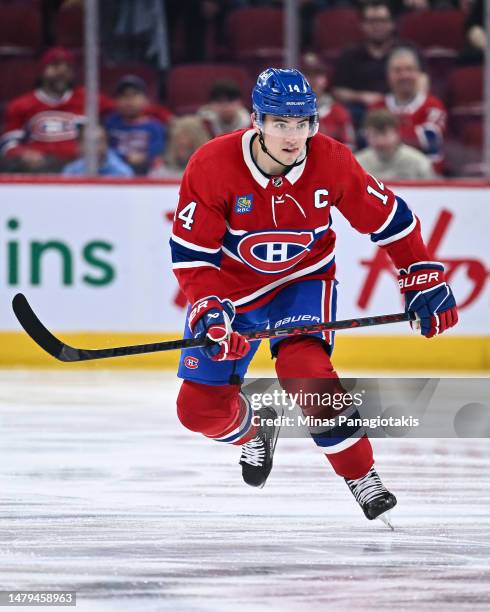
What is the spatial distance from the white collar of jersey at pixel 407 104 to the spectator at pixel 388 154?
0.04m

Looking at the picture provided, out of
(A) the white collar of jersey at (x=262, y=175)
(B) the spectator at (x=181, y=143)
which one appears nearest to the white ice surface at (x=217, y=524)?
(A) the white collar of jersey at (x=262, y=175)

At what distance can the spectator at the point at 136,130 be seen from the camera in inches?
269

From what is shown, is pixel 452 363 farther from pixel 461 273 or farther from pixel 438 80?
pixel 438 80

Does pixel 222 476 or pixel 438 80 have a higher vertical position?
pixel 438 80

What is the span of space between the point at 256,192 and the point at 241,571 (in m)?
1.04

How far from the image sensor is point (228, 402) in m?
3.89

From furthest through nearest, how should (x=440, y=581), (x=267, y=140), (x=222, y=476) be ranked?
(x=222, y=476), (x=267, y=140), (x=440, y=581)

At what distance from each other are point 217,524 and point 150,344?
0.50 m

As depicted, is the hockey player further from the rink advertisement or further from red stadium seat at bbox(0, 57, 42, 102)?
red stadium seat at bbox(0, 57, 42, 102)

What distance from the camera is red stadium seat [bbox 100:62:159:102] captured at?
22.3 ft

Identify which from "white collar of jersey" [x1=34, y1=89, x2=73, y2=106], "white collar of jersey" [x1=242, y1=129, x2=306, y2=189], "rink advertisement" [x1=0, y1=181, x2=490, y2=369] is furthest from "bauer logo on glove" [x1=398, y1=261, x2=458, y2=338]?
"white collar of jersey" [x1=34, y1=89, x2=73, y2=106]

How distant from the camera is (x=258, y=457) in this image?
4039mm

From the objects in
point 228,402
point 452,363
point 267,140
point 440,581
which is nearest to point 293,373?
point 228,402

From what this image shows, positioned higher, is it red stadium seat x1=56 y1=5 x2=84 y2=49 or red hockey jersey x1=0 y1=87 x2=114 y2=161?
red stadium seat x1=56 y1=5 x2=84 y2=49
